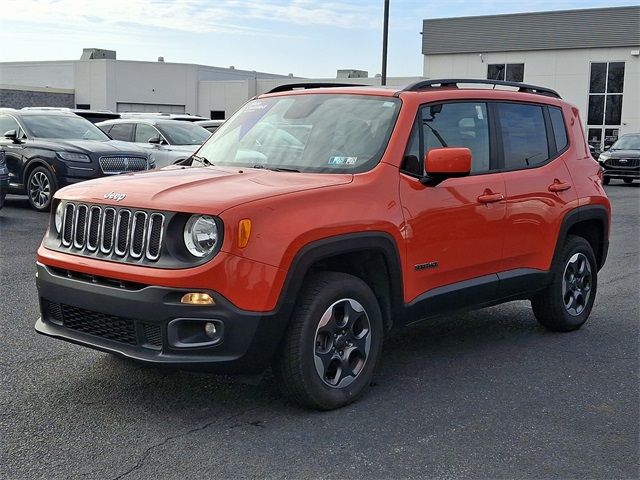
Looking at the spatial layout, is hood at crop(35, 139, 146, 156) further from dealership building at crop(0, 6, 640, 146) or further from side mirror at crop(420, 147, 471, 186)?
dealership building at crop(0, 6, 640, 146)

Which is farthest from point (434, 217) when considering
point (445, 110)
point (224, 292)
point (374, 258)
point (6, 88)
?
point (6, 88)

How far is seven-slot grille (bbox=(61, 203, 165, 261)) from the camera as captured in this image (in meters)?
4.17

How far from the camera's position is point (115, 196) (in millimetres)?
4387

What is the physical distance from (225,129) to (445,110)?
158 centimetres

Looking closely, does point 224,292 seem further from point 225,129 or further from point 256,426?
point 225,129

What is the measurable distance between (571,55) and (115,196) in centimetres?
4476

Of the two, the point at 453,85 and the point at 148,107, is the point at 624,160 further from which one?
the point at 148,107

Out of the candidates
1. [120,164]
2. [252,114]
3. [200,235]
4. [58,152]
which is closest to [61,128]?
[58,152]

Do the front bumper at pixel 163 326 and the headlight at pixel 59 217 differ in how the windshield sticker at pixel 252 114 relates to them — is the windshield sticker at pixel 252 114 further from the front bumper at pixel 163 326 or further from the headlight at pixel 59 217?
the front bumper at pixel 163 326

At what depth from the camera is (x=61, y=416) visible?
169 inches

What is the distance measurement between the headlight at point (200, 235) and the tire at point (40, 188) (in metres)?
9.76

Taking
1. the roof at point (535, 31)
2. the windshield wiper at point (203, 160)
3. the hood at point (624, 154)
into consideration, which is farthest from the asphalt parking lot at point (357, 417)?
the roof at point (535, 31)

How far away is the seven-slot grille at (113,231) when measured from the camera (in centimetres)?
417

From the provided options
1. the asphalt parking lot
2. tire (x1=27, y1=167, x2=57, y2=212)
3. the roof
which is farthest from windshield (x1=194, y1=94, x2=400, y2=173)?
the roof
